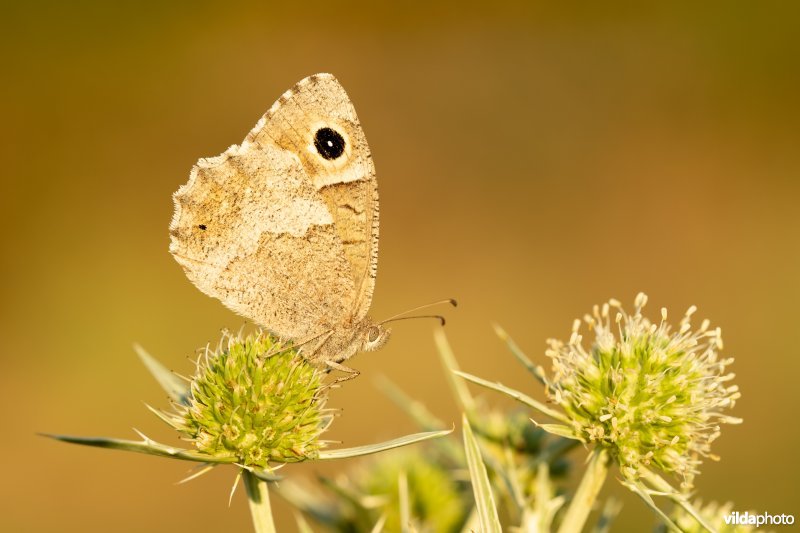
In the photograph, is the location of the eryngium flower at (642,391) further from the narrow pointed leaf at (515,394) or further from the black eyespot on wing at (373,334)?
the black eyespot on wing at (373,334)

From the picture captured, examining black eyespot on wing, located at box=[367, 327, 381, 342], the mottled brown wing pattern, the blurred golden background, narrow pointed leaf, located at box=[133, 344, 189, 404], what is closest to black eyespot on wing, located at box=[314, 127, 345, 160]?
the mottled brown wing pattern

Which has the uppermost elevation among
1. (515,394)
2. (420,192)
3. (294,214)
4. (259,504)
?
(420,192)

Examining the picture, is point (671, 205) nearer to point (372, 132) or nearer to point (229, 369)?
point (372, 132)

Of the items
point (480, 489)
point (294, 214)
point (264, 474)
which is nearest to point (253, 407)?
point (264, 474)

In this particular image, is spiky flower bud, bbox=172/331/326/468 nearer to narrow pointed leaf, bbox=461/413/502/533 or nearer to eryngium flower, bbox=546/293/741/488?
narrow pointed leaf, bbox=461/413/502/533

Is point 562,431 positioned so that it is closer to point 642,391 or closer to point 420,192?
point 642,391

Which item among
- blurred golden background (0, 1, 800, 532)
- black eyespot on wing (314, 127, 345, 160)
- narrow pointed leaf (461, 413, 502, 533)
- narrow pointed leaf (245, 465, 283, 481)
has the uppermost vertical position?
blurred golden background (0, 1, 800, 532)

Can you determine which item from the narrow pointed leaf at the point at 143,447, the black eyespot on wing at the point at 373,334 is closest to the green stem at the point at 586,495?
the narrow pointed leaf at the point at 143,447
